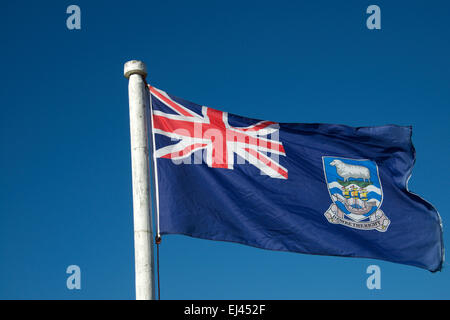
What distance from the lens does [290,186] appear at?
39.4 ft

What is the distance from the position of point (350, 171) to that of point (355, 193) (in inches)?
17.1

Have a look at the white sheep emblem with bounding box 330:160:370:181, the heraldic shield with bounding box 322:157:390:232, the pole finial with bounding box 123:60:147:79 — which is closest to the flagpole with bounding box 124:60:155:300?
the pole finial with bounding box 123:60:147:79

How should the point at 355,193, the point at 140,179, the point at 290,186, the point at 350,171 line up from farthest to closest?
1. the point at 350,171
2. the point at 355,193
3. the point at 290,186
4. the point at 140,179

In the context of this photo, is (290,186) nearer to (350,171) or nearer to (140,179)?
(350,171)

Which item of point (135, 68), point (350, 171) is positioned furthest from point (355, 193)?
point (135, 68)

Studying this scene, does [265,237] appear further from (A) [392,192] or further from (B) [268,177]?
(A) [392,192]

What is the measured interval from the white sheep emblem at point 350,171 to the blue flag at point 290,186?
0.07 ft

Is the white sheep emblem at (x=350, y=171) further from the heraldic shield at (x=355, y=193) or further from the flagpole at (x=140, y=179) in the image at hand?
the flagpole at (x=140, y=179)

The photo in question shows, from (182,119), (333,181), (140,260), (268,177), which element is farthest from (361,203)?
(140,260)

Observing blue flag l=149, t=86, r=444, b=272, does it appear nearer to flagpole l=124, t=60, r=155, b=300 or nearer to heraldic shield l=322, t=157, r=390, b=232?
heraldic shield l=322, t=157, r=390, b=232

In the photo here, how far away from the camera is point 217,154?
1143 cm

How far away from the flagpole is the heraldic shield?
12.4ft

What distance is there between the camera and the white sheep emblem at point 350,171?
41.4 feet

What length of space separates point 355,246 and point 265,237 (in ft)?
5.66
